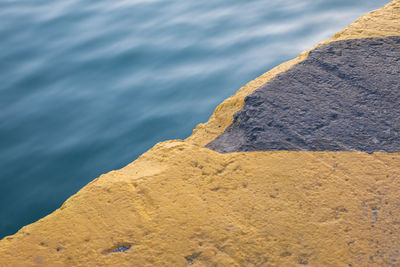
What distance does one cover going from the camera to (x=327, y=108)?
5.45 feet

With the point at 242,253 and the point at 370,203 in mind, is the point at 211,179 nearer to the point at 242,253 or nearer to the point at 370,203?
the point at 242,253

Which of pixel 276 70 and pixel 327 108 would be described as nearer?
pixel 327 108

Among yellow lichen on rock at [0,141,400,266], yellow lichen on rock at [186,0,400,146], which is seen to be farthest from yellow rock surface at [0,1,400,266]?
yellow lichen on rock at [186,0,400,146]

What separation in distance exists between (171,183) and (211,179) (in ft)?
0.47

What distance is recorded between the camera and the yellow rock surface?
1201mm

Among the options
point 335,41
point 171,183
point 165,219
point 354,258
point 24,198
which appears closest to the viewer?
point 354,258

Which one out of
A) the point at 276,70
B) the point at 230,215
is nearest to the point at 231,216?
the point at 230,215

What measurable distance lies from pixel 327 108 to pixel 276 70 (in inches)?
16.0

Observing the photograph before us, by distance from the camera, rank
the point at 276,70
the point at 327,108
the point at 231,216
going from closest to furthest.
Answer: the point at 231,216 < the point at 327,108 < the point at 276,70

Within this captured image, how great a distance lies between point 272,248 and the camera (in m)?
1.21

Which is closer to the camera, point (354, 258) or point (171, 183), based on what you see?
point (354, 258)

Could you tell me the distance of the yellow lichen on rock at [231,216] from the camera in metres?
1.20

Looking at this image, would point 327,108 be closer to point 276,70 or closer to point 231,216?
point 276,70

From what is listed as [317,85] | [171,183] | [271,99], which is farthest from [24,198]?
[317,85]
